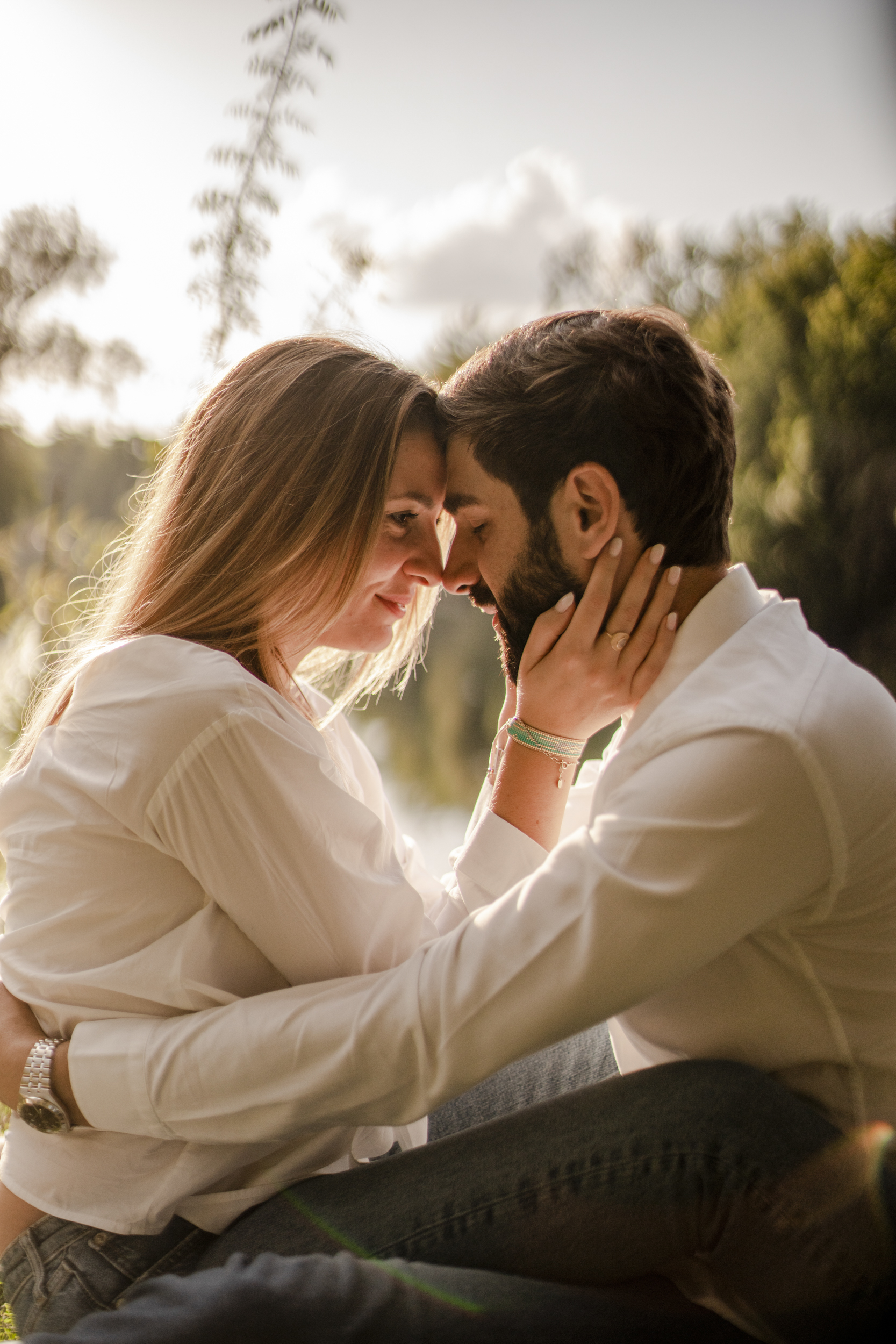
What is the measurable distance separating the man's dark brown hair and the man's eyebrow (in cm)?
9

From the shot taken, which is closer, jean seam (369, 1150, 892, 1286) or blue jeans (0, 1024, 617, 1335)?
jean seam (369, 1150, 892, 1286)

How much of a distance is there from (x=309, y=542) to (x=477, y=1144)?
41.8 inches

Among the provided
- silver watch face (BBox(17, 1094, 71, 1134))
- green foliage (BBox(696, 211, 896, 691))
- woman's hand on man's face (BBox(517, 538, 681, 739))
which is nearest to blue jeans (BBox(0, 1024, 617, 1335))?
silver watch face (BBox(17, 1094, 71, 1134))

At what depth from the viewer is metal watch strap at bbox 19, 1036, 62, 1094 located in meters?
1.52

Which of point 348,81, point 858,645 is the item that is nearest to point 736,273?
point 858,645

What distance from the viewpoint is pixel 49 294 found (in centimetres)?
483

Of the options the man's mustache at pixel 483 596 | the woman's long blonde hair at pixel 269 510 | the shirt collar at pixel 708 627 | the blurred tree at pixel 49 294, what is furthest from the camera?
the blurred tree at pixel 49 294

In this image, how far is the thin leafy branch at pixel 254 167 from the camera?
294 centimetres

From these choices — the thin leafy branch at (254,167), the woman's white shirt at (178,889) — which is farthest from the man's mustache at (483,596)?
the thin leafy branch at (254,167)

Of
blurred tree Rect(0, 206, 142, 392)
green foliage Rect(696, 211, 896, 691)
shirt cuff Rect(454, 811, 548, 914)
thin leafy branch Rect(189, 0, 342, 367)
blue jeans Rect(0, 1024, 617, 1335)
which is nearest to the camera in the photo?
blue jeans Rect(0, 1024, 617, 1335)

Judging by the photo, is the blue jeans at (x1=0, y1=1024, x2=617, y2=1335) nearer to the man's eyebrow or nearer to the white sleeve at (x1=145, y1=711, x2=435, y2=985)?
the white sleeve at (x1=145, y1=711, x2=435, y2=985)

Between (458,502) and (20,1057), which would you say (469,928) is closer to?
(20,1057)

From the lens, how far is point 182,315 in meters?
3.32

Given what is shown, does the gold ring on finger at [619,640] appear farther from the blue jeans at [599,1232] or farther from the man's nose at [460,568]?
the blue jeans at [599,1232]
